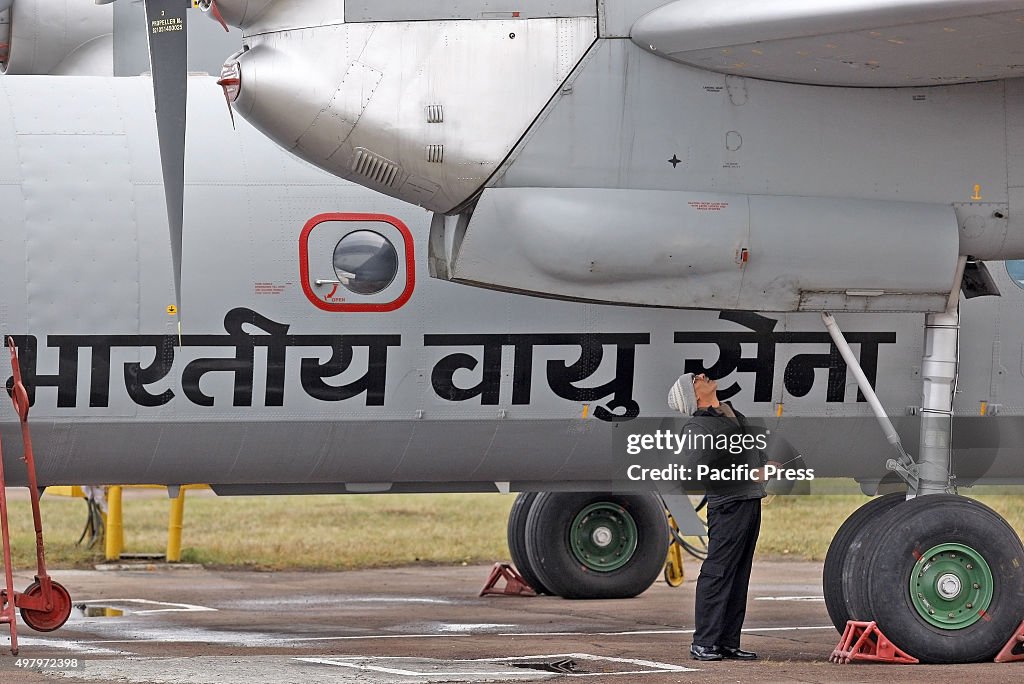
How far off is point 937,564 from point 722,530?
147 cm

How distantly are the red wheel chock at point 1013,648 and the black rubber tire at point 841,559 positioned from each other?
1044 millimetres

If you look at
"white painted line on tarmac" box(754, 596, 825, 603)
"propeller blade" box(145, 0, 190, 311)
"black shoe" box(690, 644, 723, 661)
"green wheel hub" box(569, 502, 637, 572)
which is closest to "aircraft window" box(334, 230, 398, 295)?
"propeller blade" box(145, 0, 190, 311)

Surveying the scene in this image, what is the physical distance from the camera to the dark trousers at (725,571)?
10.4 m

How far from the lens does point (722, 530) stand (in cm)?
1047

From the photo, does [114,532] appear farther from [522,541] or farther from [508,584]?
[522,541]

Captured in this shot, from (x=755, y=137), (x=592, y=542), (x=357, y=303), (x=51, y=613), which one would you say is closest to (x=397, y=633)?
(x=357, y=303)

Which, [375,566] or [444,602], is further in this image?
[375,566]

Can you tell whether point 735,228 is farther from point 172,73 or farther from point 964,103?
point 172,73

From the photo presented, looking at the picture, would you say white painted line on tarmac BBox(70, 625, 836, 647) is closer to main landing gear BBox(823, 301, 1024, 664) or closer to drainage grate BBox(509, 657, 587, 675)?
drainage grate BBox(509, 657, 587, 675)

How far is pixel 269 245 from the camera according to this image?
11492 millimetres

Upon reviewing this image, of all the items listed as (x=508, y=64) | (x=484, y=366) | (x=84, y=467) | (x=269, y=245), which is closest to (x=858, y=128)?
(x=508, y=64)

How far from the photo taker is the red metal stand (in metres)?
10.2

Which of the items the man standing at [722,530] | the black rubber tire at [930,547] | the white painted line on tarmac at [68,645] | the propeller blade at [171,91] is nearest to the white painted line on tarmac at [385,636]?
the white painted line on tarmac at [68,645]

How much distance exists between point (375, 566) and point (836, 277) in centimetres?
1093
